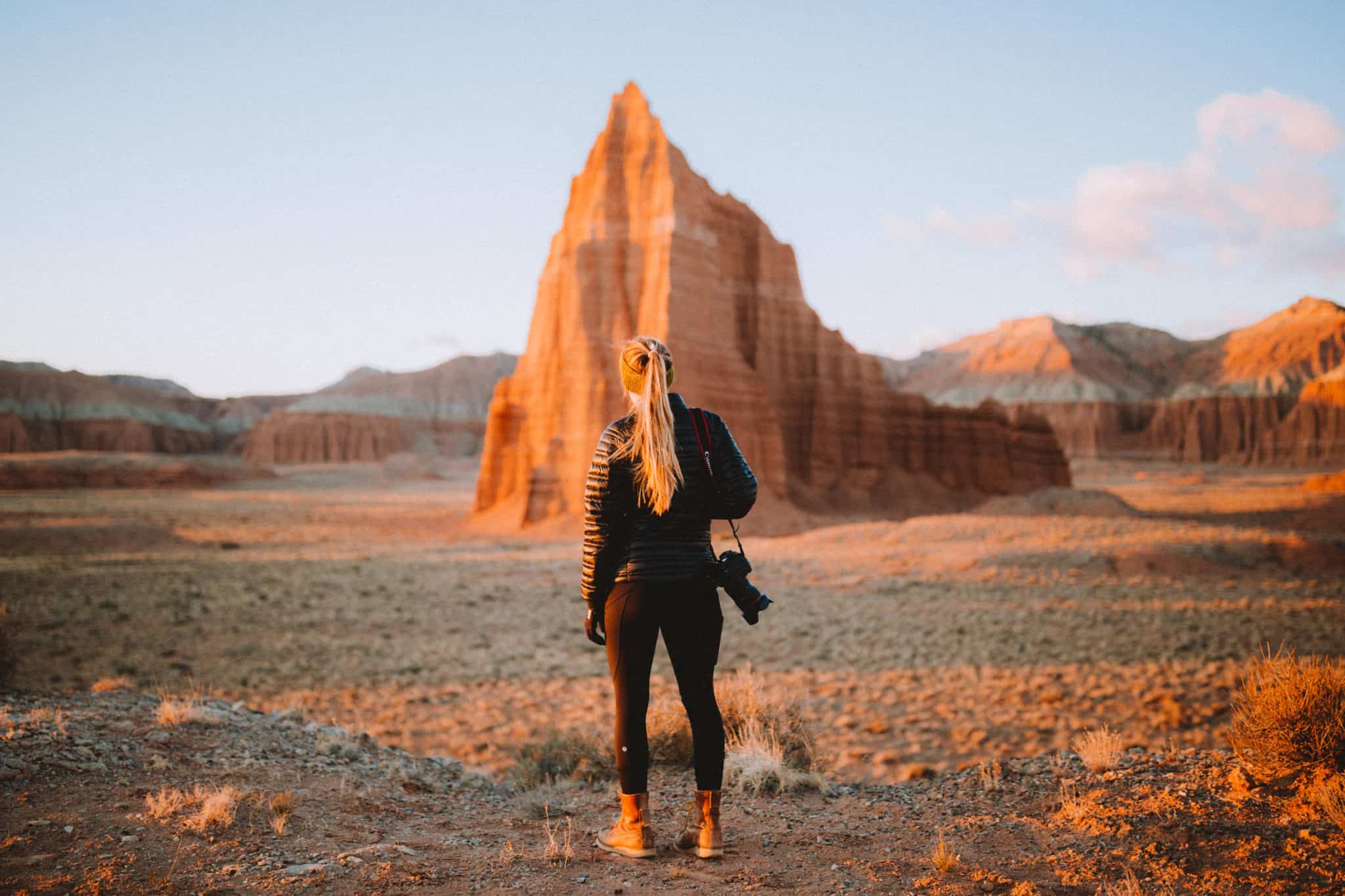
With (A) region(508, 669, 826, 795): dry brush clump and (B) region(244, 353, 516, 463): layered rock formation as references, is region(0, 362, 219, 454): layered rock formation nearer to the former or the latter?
(B) region(244, 353, 516, 463): layered rock formation

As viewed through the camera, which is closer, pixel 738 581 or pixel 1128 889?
pixel 1128 889

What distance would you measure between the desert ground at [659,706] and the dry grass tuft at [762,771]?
0.08 metres

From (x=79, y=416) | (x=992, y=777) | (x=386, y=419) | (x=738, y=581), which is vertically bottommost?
(x=992, y=777)

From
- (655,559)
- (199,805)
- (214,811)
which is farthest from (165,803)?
(655,559)

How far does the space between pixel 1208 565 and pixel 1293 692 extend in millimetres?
14576

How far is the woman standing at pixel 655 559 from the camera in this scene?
3.36m

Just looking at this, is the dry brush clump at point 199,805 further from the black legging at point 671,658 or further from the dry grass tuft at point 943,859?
the dry grass tuft at point 943,859

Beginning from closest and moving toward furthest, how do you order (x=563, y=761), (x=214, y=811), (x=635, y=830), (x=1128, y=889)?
(x=1128, y=889) → (x=635, y=830) → (x=214, y=811) → (x=563, y=761)

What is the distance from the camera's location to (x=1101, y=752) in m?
4.64

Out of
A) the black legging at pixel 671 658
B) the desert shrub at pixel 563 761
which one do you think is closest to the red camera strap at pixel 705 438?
the black legging at pixel 671 658

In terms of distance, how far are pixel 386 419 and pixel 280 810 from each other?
111035mm

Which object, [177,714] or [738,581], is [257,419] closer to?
[177,714]

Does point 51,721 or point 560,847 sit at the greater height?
point 51,721

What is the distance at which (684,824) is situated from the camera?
4.14 metres
